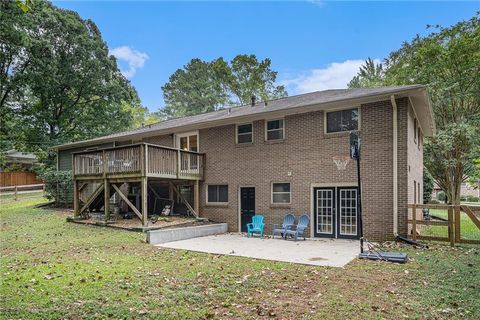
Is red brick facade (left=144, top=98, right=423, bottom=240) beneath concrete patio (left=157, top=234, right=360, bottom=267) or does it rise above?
above

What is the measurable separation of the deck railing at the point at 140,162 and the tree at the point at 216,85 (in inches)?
958

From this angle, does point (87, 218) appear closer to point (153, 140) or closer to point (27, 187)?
point (153, 140)

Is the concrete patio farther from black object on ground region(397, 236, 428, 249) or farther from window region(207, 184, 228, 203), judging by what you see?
window region(207, 184, 228, 203)

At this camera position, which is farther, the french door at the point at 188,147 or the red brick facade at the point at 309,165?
the french door at the point at 188,147

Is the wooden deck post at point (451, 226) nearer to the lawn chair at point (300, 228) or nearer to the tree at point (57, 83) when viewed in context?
the lawn chair at point (300, 228)

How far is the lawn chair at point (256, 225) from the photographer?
12352 millimetres

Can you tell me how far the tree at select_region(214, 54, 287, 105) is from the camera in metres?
37.8

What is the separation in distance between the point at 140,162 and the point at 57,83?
18.5 meters

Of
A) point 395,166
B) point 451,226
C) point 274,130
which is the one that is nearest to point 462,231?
point 451,226

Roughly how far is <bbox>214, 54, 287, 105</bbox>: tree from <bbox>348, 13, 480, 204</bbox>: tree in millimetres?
18025

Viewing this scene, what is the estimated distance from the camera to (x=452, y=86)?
17641 mm

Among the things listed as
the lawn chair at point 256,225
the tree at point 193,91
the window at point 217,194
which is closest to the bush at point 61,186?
the window at point 217,194

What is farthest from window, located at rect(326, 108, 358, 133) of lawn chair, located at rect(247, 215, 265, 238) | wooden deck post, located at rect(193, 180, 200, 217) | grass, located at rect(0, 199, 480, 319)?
wooden deck post, located at rect(193, 180, 200, 217)

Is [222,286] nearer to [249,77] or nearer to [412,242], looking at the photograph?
[412,242]
